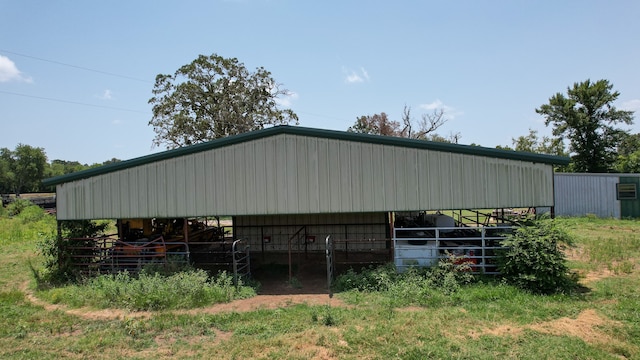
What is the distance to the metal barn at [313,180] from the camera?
34.6ft

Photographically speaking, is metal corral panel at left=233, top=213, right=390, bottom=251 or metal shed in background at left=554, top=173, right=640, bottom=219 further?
metal shed in background at left=554, top=173, right=640, bottom=219

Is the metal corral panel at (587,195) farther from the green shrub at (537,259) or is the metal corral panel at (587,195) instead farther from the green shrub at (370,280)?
the green shrub at (370,280)

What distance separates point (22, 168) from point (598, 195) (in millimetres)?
94398

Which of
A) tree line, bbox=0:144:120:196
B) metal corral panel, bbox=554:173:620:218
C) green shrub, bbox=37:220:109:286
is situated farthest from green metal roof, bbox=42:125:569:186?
tree line, bbox=0:144:120:196

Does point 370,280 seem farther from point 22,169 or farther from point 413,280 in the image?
point 22,169

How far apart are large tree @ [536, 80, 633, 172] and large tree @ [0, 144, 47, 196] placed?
88.8m

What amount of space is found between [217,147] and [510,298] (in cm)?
829

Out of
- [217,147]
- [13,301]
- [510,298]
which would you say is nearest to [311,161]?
[217,147]

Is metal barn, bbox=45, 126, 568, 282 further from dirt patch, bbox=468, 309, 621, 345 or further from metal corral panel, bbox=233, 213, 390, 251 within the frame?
metal corral panel, bbox=233, 213, 390, 251

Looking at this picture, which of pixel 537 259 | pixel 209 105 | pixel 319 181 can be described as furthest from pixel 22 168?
pixel 537 259

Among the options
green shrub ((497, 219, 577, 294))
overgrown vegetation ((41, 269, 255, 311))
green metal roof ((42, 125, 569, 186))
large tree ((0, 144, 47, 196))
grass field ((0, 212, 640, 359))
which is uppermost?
large tree ((0, 144, 47, 196))

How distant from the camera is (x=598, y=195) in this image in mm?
23922

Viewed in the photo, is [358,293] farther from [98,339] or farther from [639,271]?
[639,271]

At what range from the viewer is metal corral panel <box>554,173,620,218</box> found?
78.0ft
